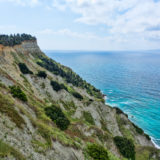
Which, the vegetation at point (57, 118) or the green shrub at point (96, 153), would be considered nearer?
the green shrub at point (96, 153)

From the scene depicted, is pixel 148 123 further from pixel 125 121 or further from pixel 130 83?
pixel 130 83

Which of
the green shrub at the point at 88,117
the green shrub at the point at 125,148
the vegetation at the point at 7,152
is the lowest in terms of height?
the green shrub at the point at 125,148

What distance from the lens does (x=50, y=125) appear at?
3347 centimetres

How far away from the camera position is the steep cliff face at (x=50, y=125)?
2138cm

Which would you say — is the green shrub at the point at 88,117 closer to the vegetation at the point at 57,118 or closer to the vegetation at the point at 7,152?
the vegetation at the point at 57,118

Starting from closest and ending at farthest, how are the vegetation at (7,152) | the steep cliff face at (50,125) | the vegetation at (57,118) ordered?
1. the vegetation at (7,152)
2. the steep cliff face at (50,125)
3. the vegetation at (57,118)

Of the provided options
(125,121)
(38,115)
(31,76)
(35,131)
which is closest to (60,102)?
(31,76)

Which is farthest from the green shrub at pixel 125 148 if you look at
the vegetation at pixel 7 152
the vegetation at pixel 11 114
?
the vegetation at pixel 7 152

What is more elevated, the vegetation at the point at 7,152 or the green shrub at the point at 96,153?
the vegetation at the point at 7,152

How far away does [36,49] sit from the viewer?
107312 millimetres

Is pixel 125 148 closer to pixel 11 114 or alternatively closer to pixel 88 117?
pixel 88 117

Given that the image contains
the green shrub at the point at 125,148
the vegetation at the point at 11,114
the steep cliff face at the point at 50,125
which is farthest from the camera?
the green shrub at the point at 125,148

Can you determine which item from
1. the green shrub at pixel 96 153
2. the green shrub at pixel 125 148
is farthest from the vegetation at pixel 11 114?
the green shrub at pixel 125 148

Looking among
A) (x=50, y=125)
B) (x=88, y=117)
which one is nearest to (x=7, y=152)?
(x=50, y=125)
